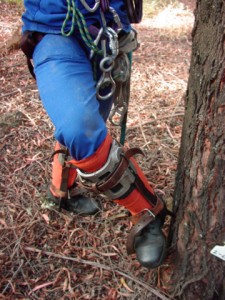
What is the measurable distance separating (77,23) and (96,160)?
58 cm

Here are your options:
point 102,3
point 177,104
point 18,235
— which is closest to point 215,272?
point 18,235

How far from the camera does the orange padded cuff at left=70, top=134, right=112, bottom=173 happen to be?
1.49 metres

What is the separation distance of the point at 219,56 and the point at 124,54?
676mm

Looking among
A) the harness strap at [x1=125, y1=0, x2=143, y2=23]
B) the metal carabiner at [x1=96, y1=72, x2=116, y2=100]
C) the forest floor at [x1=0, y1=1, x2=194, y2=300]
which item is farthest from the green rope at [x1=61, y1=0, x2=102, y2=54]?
the forest floor at [x1=0, y1=1, x2=194, y2=300]

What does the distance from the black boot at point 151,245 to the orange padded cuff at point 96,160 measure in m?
0.48

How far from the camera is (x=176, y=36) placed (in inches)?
177

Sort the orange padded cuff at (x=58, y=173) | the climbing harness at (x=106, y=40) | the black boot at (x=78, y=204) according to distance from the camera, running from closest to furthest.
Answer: the climbing harness at (x=106, y=40) < the orange padded cuff at (x=58, y=173) < the black boot at (x=78, y=204)

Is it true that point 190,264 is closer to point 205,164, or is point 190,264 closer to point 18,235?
point 205,164

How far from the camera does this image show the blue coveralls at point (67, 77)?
1.43 meters

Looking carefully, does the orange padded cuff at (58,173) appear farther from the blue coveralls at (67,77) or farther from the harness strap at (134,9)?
the harness strap at (134,9)

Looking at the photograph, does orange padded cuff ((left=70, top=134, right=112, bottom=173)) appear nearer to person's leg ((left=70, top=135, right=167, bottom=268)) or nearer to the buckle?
person's leg ((left=70, top=135, right=167, bottom=268))

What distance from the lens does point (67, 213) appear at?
2.20 metres

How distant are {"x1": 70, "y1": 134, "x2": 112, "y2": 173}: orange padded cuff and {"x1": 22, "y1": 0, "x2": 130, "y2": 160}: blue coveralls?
2cm

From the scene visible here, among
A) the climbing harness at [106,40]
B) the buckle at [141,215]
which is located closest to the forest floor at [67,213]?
the buckle at [141,215]
